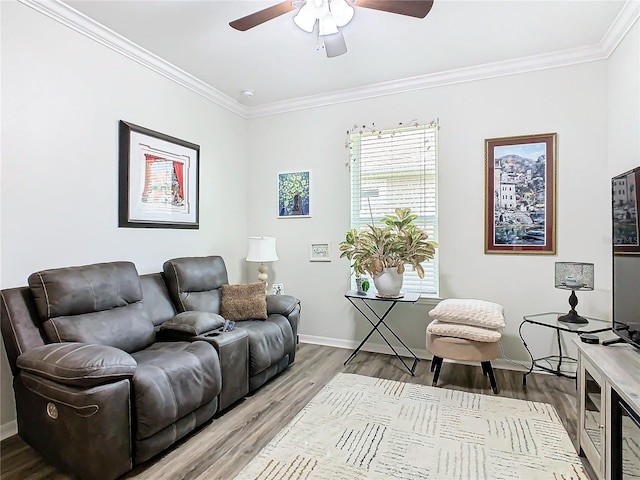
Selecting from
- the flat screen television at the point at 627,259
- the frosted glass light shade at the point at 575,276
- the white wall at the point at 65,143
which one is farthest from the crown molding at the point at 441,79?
the frosted glass light shade at the point at 575,276

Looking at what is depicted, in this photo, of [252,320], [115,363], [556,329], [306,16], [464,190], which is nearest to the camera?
[115,363]

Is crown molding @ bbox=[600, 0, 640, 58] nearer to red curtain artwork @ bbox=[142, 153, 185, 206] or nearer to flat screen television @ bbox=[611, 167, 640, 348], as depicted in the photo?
flat screen television @ bbox=[611, 167, 640, 348]

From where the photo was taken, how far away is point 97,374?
68.2 inches

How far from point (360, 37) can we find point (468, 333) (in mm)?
2504

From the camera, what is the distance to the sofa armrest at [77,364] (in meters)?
1.73

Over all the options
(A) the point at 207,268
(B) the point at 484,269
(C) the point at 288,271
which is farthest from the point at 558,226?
(A) the point at 207,268

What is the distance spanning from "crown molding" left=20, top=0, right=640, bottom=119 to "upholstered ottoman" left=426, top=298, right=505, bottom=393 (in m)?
2.21

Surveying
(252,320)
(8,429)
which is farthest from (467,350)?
(8,429)

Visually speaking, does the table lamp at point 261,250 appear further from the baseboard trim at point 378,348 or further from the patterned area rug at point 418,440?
the patterned area rug at point 418,440

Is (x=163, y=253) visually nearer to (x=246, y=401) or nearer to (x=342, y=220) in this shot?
(x=246, y=401)

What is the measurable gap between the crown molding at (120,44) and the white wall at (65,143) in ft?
0.17

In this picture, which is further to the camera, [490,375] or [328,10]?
[490,375]

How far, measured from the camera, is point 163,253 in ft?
11.2

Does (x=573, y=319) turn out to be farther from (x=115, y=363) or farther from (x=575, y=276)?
(x=115, y=363)
